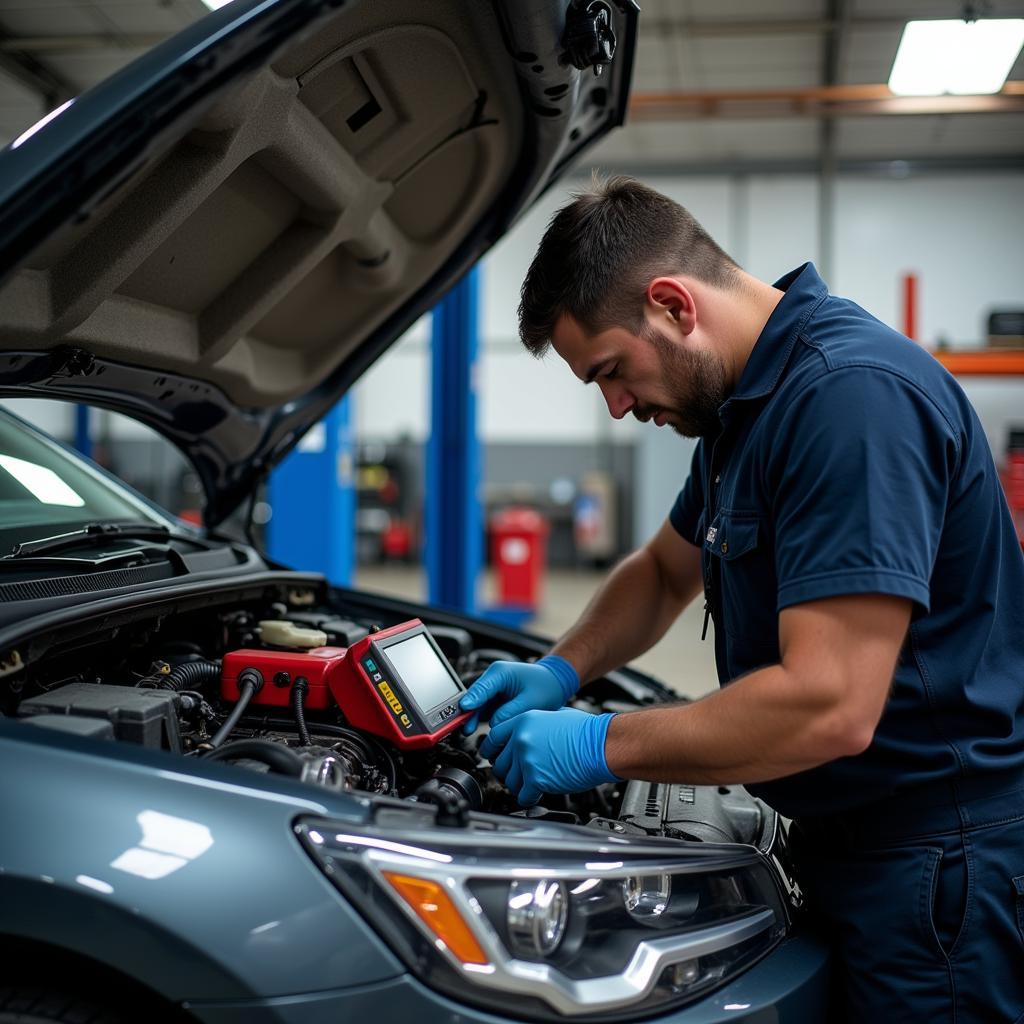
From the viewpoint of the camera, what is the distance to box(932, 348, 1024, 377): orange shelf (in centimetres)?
572

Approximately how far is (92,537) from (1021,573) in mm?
1455

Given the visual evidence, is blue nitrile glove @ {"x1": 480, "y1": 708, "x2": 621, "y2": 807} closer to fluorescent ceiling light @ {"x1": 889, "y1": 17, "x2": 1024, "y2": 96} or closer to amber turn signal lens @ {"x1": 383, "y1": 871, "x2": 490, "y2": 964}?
amber turn signal lens @ {"x1": 383, "y1": 871, "x2": 490, "y2": 964}

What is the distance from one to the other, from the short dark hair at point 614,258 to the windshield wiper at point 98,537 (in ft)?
2.83

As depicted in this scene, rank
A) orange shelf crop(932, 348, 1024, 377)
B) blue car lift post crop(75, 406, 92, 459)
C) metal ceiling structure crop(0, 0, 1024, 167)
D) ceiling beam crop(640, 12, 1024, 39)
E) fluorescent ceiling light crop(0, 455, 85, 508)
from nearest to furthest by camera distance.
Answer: fluorescent ceiling light crop(0, 455, 85, 508)
metal ceiling structure crop(0, 0, 1024, 167)
orange shelf crop(932, 348, 1024, 377)
blue car lift post crop(75, 406, 92, 459)
ceiling beam crop(640, 12, 1024, 39)

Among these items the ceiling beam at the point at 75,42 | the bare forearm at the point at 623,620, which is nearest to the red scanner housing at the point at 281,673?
the bare forearm at the point at 623,620

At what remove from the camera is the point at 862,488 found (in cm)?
110

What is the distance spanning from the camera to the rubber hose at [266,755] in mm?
1146

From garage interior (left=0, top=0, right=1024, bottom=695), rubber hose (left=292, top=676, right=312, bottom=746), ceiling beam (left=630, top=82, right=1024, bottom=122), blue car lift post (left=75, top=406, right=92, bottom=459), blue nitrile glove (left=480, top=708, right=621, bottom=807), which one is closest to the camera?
blue nitrile glove (left=480, top=708, right=621, bottom=807)

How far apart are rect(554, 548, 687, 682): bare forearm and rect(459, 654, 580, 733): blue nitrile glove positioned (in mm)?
140

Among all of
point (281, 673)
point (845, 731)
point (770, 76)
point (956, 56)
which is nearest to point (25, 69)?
point (281, 673)

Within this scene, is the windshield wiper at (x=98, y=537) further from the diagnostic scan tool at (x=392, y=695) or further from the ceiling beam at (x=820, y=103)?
the ceiling beam at (x=820, y=103)

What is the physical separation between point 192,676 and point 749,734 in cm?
86

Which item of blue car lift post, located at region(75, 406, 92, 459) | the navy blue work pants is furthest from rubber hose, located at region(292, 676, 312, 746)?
blue car lift post, located at region(75, 406, 92, 459)

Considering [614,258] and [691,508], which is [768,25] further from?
[614,258]
